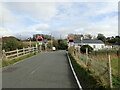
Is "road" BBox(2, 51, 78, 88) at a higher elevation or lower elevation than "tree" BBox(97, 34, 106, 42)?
lower

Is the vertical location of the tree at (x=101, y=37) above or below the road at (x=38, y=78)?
above

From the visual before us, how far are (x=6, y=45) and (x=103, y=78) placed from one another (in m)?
26.2

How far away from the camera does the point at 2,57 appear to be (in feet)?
61.7

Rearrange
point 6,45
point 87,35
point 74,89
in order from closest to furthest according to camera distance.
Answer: point 74,89
point 6,45
point 87,35

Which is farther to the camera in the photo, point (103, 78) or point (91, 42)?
point (91, 42)

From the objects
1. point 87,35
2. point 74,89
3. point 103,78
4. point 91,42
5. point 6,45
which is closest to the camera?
point 74,89

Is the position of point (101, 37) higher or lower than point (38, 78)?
higher

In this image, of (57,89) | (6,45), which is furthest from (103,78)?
(6,45)

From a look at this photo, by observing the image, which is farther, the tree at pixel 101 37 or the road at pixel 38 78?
the tree at pixel 101 37

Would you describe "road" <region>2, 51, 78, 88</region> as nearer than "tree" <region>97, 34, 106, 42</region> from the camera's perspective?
Yes

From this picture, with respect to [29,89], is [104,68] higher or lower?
higher

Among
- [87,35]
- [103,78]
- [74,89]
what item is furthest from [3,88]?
[87,35]

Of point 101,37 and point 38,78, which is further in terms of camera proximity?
point 101,37

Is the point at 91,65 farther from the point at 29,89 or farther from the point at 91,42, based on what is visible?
the point at 91,42
